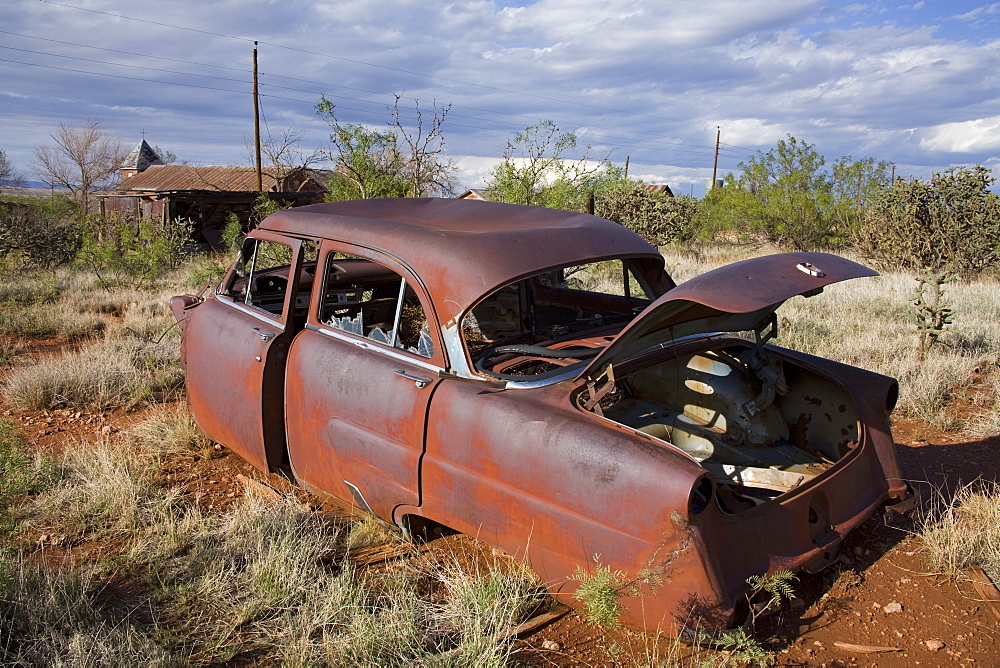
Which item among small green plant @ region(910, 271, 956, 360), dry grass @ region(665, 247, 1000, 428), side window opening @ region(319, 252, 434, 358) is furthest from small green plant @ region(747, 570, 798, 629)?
small green plant @ region(910, 271, 956, 360)

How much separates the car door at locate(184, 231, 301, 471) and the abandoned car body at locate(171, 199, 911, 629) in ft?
0.06

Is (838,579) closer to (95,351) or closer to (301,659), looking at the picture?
(301,659)

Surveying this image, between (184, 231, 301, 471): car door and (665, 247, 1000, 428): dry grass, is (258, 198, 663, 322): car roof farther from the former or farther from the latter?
(665, 247, 1000, 428): dry grass

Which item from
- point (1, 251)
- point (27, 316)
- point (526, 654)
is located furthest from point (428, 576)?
point (1, 251)

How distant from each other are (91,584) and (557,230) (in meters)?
2.77

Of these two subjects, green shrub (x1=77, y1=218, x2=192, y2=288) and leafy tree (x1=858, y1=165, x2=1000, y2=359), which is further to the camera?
leafy tree (x1=858, y1=165, x2=1000, y2=359)

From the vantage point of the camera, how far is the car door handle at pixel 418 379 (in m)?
Answer: 3.16

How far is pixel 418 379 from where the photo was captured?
319 centimetres

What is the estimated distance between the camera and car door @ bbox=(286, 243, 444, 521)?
322 cm

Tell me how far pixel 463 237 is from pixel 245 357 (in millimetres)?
1531

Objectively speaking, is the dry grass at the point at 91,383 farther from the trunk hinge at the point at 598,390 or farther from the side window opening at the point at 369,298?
the trunk hinge at the point at 598,390

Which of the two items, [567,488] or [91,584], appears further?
[91,584]

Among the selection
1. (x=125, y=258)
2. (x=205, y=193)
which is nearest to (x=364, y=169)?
(x=125, y=258)

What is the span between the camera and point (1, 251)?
41.9ft
